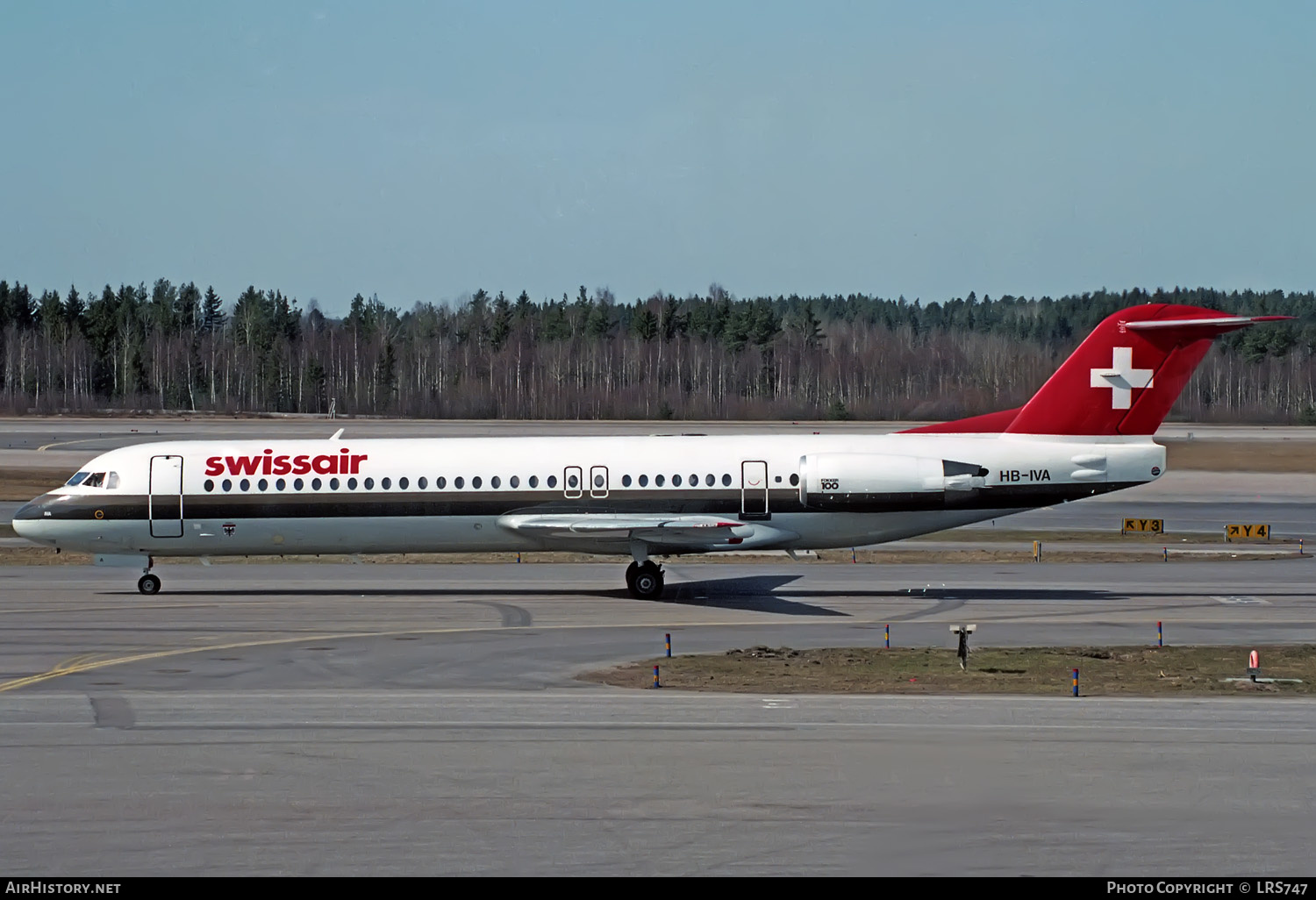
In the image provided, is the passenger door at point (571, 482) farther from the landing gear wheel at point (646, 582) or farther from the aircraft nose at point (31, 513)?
the aircraft nose at point (31, 513)

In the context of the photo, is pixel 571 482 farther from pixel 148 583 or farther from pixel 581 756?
pixel 581 756

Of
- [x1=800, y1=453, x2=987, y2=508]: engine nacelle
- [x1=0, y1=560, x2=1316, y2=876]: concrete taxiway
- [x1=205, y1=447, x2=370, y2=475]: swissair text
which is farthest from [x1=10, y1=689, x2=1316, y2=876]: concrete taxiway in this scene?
[x1=205, y1=447, x2=370, y2=475]: swissair text

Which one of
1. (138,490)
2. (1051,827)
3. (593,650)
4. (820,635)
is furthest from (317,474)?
(1051,827)

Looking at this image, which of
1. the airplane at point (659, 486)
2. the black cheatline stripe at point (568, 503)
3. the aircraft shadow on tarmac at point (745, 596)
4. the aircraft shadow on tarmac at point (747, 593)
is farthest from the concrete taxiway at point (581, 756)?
the black cheatline stripe at point (568, 503)

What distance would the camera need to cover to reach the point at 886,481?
33094 mm

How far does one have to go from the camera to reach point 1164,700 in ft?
67.3

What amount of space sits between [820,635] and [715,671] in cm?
482

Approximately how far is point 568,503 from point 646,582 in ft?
9.04

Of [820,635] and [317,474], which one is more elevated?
[317,474]

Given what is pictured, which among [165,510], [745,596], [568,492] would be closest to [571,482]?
[568,492]

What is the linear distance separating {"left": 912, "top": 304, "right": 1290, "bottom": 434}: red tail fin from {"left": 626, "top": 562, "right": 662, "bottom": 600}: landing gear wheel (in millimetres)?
9638

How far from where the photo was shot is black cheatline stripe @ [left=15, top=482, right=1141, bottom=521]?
33.2 meters

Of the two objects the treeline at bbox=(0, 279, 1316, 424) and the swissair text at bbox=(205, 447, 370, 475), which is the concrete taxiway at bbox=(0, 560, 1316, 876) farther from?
the treeline at bbox=(0, 279, 1316, 424)

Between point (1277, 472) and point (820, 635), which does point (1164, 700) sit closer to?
point (820, 635)
